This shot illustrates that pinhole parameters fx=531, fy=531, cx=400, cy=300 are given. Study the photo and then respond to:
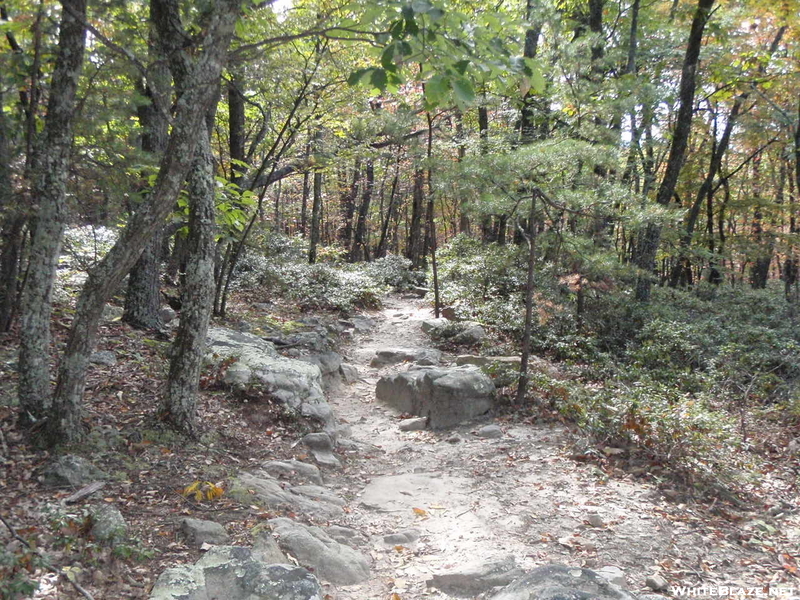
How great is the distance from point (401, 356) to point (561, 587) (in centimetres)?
746

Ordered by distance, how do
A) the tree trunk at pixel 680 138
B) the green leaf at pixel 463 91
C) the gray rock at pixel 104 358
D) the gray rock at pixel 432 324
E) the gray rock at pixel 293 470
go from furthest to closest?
the gray rock at pixel 432 324 < the tree trunk at pixel 680 138 < the gray rock at pixel 104 358 < the gray rock at pixel 293 470 < the green leaf at pixel 463 91

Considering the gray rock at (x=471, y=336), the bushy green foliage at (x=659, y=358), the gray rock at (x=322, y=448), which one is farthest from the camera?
Result: the gray rock at (x=471, y=336)

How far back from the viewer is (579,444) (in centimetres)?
638

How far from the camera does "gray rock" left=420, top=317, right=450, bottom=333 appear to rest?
12.1 m

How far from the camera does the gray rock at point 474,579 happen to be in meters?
3.79

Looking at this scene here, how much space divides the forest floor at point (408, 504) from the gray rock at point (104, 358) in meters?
0.13

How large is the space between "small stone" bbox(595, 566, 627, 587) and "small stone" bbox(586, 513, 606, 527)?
0.73 meters

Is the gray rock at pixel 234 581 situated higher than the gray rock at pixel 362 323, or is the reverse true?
the gray rock at pixel 362 323

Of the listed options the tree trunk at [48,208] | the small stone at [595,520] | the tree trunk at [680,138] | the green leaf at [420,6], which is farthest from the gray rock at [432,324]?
the green leaf at [420,6]

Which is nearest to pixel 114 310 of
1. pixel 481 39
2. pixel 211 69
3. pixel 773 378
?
pixel 211 69

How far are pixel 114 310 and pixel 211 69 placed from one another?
18.5 ft

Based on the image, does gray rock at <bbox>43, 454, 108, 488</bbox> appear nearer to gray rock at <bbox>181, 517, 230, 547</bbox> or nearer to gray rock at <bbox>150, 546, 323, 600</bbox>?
gray rock at <bbox>181, 517, 230, 547</bbox>

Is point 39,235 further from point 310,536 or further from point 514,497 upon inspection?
point 514,497

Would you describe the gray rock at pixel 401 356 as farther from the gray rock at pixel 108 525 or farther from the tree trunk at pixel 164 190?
the gray rock at pixel 108 525
